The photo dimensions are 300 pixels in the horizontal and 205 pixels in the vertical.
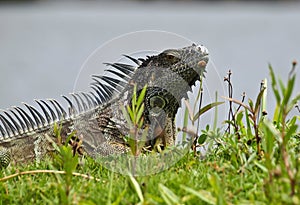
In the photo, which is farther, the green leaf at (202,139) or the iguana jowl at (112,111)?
the iguana jowl at (112,111)

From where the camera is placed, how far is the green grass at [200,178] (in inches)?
44.9

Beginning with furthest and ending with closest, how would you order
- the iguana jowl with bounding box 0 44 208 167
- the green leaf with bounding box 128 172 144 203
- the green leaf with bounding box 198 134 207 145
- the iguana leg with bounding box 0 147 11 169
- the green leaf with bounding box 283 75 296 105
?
the iguana leg with bounding box 0 147 11 169
the iguana jowl with bounding box 0 44 208 167
the green leaf with bounding box 198 134 207 145
the green leaf with bounding box 128 172 144 203
the green leaf with bounding box 283 75 296 105

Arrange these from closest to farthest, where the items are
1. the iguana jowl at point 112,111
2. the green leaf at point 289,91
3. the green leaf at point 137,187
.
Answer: the green leaf at point 289,91, the green leaf at point 137,187, the iguana jowl at point 112,111

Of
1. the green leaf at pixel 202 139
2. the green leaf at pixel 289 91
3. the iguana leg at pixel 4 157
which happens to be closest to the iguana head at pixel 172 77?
the green leaf at pixel 202 139

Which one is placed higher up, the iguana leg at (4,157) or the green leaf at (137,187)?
the green leaf at (137,187)

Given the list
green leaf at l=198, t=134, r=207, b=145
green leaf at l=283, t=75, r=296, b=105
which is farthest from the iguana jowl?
green leaf at l=283, t=75, r=296, b=105

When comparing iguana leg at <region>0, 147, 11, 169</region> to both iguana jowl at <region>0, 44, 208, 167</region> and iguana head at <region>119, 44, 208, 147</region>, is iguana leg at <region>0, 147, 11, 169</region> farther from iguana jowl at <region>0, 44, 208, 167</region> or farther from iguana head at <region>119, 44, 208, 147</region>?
iguana head at <region>119, 44, 208, 147</region>

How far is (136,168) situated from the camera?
1434mm

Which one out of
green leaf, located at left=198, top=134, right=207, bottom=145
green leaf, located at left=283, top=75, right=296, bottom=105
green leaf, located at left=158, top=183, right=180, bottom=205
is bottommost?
green leaf, located at left=158, top=183, right=180, bottom=205

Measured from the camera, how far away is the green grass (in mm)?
1140

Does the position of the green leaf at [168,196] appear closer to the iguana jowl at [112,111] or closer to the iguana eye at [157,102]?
the iguana jowl at [112,111]

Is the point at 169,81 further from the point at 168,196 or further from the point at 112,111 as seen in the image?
the point at 168,196

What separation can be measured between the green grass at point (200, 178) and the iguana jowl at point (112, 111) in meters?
0.31

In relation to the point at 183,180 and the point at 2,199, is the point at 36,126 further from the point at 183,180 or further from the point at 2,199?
the point at 183,180
